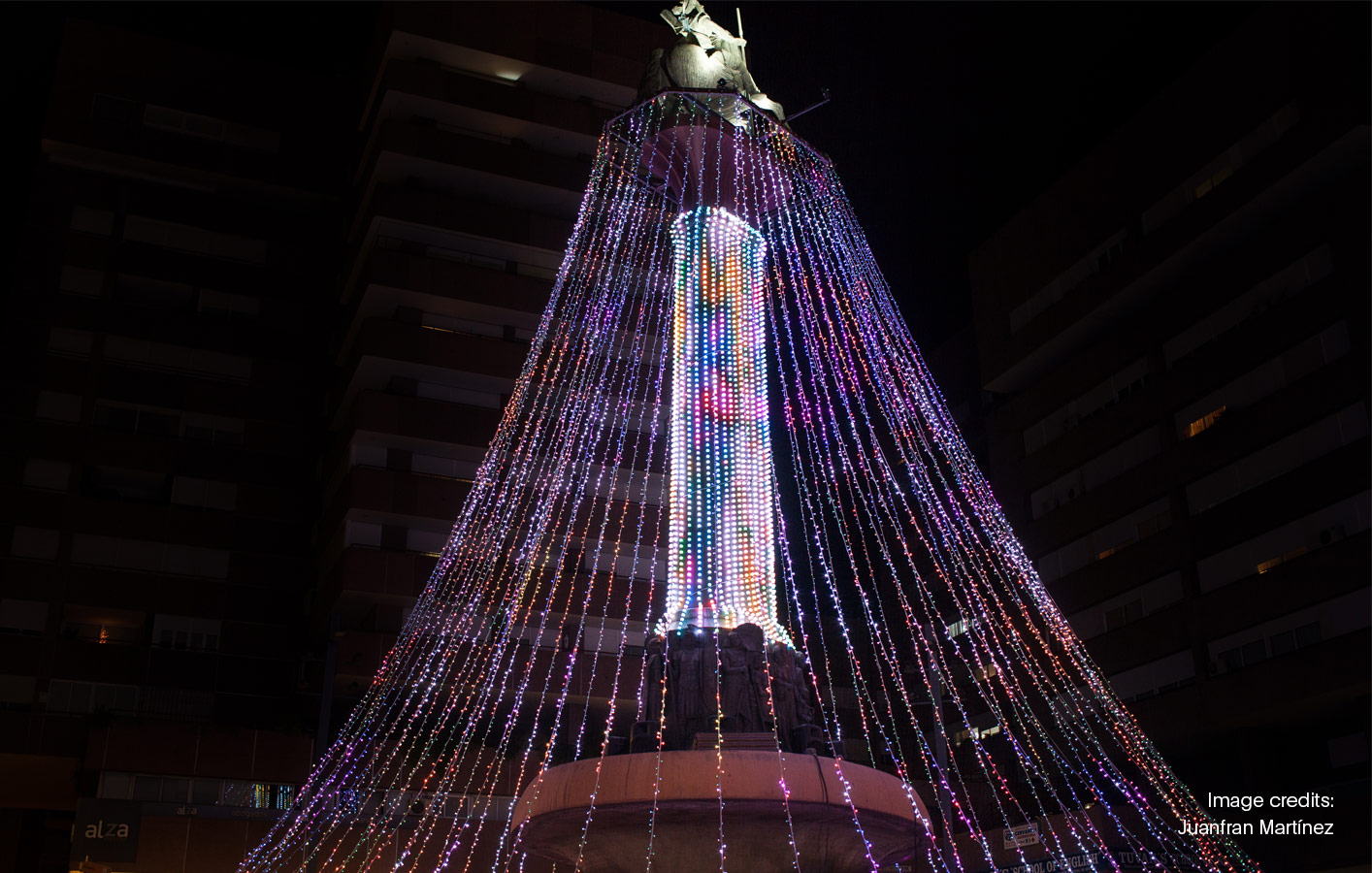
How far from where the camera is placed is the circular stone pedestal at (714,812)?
1584 centimetres

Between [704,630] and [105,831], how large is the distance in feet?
66.3

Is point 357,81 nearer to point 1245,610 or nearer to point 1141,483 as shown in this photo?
point 1141,483

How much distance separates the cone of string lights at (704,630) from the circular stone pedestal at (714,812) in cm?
4

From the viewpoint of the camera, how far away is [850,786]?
53.3 feet

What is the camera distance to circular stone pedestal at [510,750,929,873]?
15.8 metres

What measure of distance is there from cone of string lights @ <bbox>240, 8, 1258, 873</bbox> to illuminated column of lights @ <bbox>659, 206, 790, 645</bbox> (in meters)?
0.04

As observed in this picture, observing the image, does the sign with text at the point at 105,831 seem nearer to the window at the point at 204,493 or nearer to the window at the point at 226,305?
the window at the point at 204,493

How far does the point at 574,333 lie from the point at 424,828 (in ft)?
51.3

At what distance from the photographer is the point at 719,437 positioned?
20.1 meters

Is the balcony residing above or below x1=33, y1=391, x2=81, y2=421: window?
above

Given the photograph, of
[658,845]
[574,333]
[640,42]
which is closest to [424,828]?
[574,333]

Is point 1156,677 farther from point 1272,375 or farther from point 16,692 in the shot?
point 16,692

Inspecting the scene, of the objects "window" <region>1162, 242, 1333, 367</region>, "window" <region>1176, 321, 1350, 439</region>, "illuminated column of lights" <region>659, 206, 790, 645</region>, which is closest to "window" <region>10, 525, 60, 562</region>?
"illuminated column of lights" <region>659, 206, 790, 645</region>

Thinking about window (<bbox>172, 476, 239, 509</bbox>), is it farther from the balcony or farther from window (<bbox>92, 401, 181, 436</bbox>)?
the balcony
